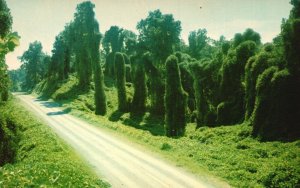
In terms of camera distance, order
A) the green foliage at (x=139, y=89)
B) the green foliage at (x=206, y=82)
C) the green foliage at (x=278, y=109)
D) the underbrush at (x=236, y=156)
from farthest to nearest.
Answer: the green foliage at (x=139, y=89) → the green foliage at (x=206, y=82) → the green foliage at (x=278, y=109) → the underbrush at (x=236, y=156)

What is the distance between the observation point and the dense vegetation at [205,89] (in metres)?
→ 22.9

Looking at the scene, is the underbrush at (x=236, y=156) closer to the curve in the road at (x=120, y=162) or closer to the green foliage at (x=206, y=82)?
the curve in the road at (x=120, y=162)

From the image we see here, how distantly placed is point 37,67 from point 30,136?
7038 centimetres

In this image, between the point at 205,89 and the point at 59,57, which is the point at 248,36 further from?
the point at 59,57

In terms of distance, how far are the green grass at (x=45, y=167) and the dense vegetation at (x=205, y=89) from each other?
7.36 metres

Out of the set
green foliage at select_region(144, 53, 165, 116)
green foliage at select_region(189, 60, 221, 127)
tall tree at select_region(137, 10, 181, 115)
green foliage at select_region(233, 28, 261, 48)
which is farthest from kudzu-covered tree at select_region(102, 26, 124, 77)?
green foliage at select_region(233, 28, 261, 48)

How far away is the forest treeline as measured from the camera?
25.6 meters

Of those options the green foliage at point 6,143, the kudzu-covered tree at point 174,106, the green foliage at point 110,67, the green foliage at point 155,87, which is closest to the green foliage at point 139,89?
the green foliage at point 155,87

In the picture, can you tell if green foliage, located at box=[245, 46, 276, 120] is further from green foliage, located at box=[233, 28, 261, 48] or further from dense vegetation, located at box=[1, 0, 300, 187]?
green foliage, located at box=[233, 28, 261, 48]

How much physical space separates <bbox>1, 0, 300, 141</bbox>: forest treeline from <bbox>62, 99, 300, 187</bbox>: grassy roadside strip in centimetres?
252

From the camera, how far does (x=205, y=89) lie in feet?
144

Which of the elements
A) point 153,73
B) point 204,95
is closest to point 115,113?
point 153,73

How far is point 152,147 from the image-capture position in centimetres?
2288

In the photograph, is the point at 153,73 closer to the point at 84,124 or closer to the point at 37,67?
the point at 84,124
